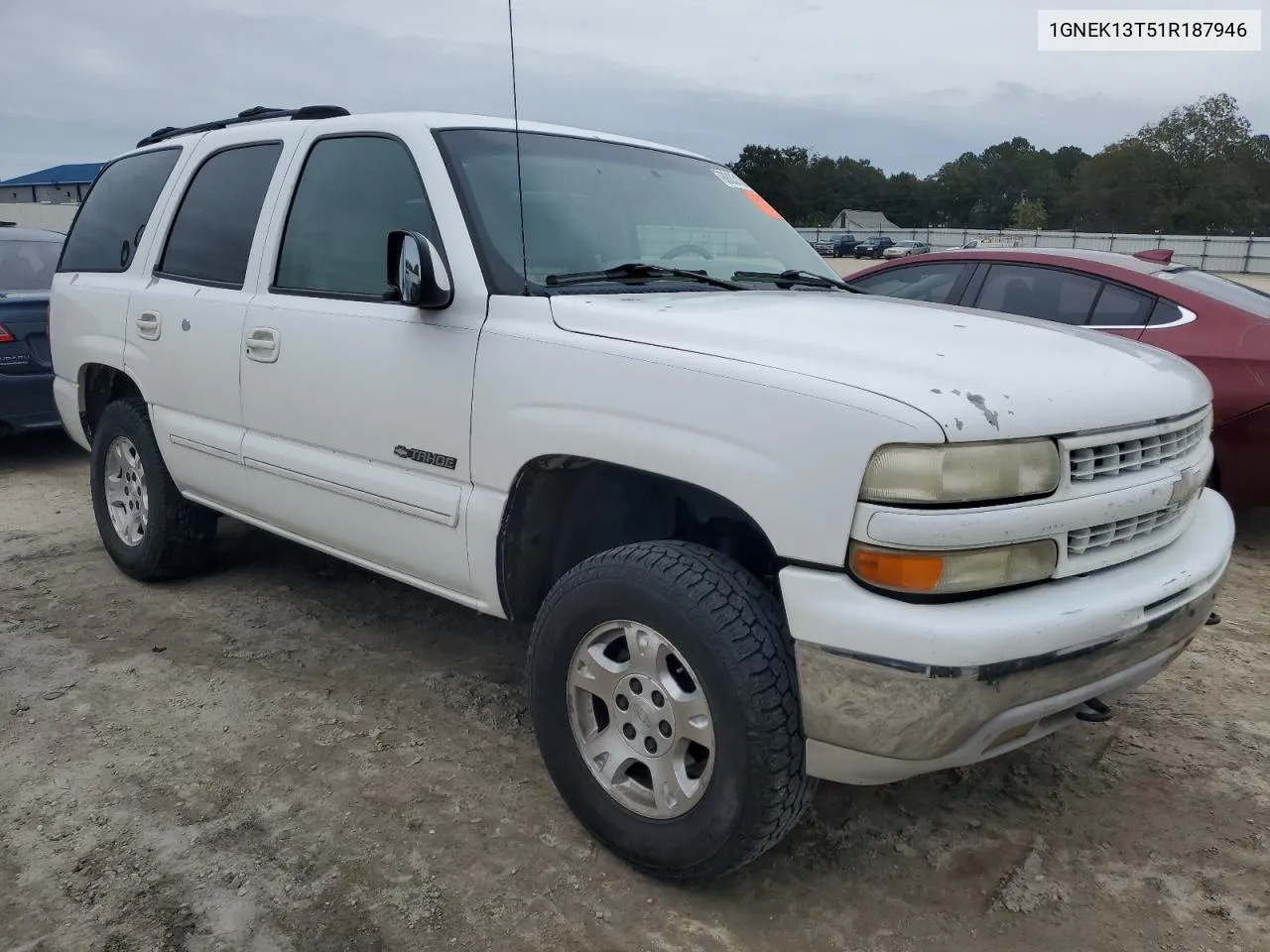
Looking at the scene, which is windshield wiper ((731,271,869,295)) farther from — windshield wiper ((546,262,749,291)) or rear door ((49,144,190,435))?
rear door ((49,144,190,435))

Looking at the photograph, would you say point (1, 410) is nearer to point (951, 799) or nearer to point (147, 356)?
point (147, 356)

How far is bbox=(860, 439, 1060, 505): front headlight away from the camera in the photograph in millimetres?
2016

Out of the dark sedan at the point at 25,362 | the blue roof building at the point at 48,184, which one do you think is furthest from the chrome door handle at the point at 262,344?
the blue roof building at the point at 48,184

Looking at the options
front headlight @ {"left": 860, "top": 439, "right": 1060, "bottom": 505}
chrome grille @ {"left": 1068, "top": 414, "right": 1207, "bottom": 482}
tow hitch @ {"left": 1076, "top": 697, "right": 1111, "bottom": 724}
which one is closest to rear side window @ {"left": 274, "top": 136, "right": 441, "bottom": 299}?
front headlight @ {"left": 860, "top": 439, "right": 1060, "bottom": 505}

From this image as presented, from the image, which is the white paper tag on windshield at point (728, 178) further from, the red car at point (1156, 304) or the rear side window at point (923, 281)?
the rear side window at point (923, 281)

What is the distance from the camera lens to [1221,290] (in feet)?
17.9

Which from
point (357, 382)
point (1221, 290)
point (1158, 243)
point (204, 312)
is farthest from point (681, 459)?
point (1158, 243)

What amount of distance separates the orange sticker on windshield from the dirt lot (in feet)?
6.40

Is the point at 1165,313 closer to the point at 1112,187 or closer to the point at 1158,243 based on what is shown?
the point at 1158,243

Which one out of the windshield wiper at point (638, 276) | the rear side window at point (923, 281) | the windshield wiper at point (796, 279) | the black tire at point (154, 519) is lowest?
the black tire at point (154, 519)

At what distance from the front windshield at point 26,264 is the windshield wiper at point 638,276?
5.80 metres

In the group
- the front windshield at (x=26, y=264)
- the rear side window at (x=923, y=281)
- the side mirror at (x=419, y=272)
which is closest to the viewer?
the side mirror at (x=419, y=272)

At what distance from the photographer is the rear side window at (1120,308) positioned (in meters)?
5.29

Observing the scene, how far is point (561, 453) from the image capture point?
2578mm
